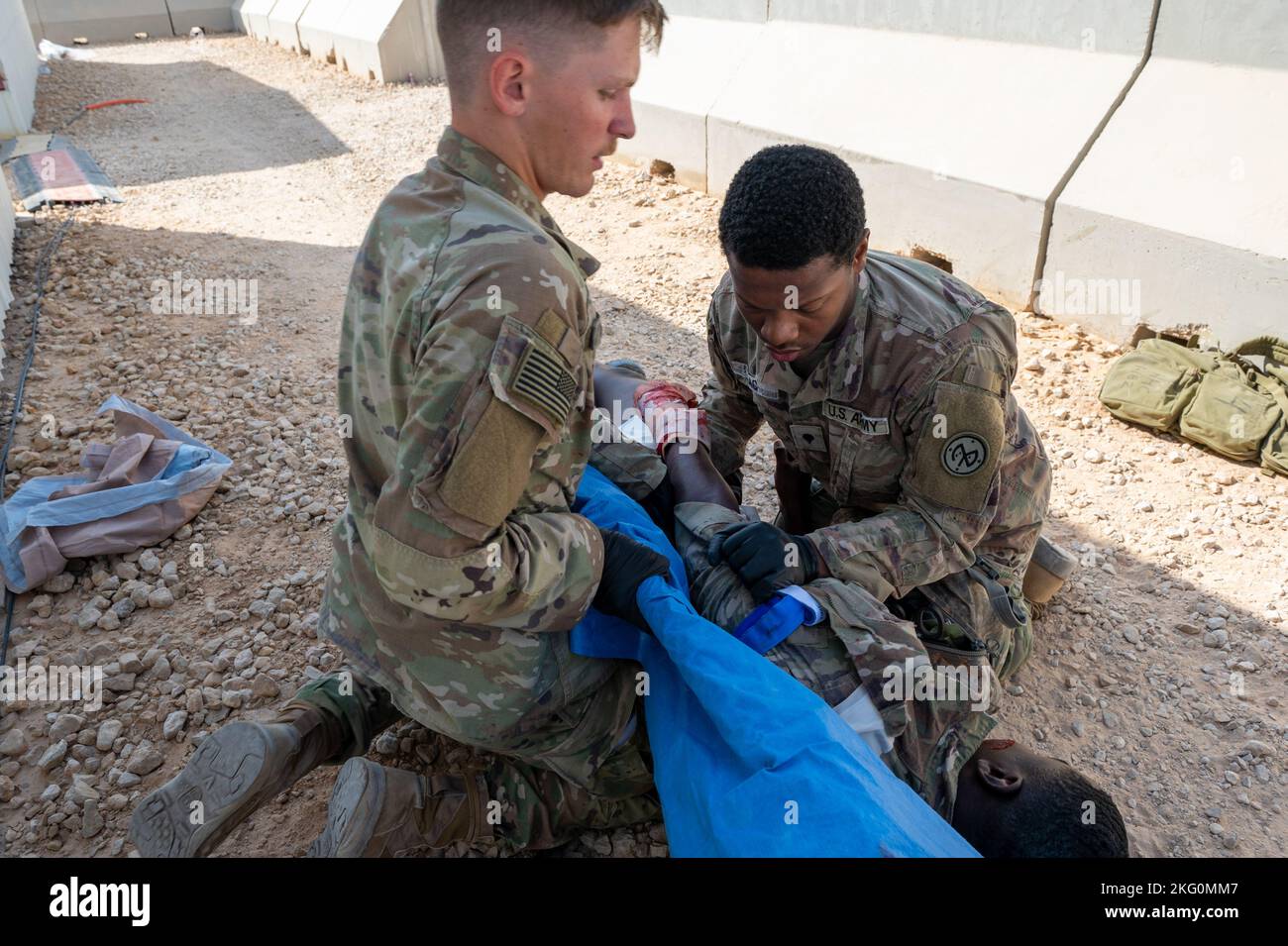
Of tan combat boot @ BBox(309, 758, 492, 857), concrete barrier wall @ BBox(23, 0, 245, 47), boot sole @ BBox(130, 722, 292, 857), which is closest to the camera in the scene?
boot sole @ BBox(130, 722, 292, 857)

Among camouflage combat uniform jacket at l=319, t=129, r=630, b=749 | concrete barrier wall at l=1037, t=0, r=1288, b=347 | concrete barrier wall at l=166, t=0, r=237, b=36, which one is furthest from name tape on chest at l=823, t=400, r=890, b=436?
concrete barrier wall at l=166, t=0, r=237, b=36

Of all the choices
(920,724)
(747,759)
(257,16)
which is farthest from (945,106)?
(257,16)

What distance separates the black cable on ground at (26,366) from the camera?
10.3 ft

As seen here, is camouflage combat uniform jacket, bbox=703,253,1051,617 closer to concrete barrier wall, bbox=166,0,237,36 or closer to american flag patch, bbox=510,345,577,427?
american flag patch, bbox=510,345,577,427

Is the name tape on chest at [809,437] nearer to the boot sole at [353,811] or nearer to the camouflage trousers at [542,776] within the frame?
the camouflage trousers at [542,776]

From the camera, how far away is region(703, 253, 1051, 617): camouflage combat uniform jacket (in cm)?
234

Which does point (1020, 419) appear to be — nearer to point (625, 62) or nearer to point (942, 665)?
point (942, 665)

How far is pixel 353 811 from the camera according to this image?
2.08m

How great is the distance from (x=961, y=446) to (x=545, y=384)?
1.27m

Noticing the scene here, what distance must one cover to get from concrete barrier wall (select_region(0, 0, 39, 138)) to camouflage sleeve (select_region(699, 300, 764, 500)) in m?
9.89

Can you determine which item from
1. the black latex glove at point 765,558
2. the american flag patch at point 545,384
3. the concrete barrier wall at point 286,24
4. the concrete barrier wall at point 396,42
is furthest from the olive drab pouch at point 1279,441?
the concrete barrier wall at point 286,24

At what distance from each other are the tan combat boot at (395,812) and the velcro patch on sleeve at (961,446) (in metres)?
1.48

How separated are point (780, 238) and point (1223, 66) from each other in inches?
→ 144

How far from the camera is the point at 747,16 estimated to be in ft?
23.5
